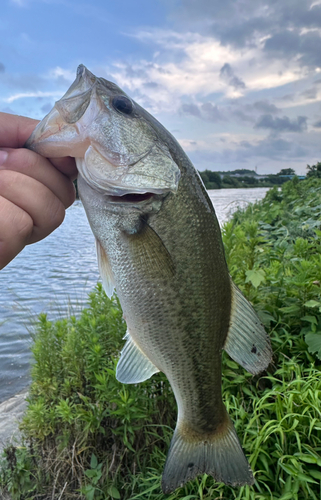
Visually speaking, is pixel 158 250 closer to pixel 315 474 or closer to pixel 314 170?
pixel 315 474

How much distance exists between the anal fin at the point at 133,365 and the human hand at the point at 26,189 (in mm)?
679

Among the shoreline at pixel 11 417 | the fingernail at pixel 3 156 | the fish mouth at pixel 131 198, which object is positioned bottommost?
the shoreline at pixel 11 417

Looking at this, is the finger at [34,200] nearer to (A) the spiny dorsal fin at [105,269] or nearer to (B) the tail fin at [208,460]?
(A) the spiny dorsal fin at [105,269]

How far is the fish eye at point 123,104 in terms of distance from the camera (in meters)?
1.71

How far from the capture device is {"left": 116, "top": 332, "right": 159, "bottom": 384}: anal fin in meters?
1.85

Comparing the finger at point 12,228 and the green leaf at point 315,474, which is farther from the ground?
the finger at point 12,228

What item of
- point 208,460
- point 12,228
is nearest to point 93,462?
point 208,460

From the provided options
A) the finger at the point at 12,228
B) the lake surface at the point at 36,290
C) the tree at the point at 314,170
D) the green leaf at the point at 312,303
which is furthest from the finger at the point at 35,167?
the tree at the point at 314,170

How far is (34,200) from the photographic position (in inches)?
62.4

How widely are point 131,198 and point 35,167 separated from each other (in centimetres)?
42

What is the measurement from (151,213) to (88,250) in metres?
11.0

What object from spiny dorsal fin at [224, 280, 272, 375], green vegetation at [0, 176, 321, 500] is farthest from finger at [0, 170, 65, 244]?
green vegetation at [0, 176, 321, 500]

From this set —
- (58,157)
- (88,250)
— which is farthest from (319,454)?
(88,250)

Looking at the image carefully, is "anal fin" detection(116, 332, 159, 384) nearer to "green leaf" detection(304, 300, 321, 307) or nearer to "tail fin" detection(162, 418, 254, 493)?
"tail fin" detection(162, 418, 254, 493)
